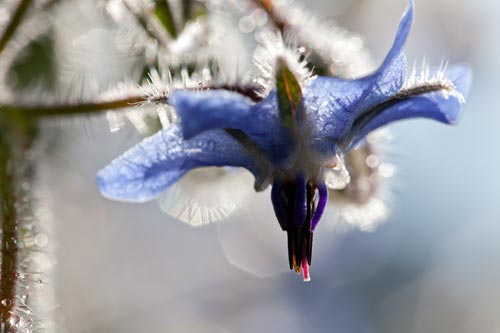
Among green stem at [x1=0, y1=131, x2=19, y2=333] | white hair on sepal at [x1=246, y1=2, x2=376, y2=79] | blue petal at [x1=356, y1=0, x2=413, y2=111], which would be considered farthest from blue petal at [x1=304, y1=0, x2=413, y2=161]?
green stem at [x1=0, y1=131, x2=19, y2=333]

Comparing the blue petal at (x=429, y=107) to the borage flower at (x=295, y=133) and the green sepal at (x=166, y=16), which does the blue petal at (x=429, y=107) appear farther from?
the green sepal at (x=166, y=16)

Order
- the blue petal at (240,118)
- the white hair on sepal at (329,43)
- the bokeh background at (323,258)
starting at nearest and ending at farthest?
the blue petal at (240,118) < the white hair on sepal at (329,43) < the bokeh background at (323,258)

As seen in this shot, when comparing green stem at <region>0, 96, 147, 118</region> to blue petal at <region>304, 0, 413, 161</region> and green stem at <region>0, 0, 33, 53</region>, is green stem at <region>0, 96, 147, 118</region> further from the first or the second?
blue petal at <region>304, 0, 413, 161</region>

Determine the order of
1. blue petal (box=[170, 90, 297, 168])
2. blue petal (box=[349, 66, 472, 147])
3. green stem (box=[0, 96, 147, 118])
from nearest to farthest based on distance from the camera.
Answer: blue petal (box=[170, 90, 297, 168]), blue petal (box=[349, 66, 472, 147]), green stem (box=[0, 96, 147, 118])

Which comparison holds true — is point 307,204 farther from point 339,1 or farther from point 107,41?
point 339,1

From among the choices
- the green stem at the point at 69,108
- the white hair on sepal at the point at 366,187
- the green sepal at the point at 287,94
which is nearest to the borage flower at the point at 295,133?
the green sepal at the point at 287,94

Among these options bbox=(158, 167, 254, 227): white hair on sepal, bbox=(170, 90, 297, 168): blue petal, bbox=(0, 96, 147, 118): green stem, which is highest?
bbox=(170, 90, 297, 168): blue petal

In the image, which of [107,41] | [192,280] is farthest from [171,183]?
[192,280]

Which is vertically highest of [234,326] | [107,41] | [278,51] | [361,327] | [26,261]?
[278,51]
